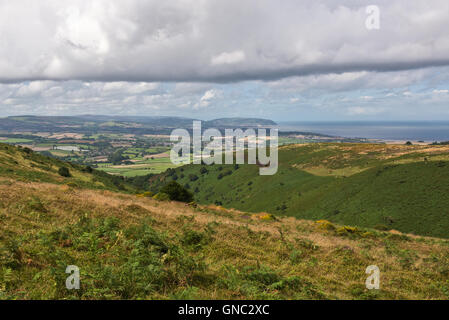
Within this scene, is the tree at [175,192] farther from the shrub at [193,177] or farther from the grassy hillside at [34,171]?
the shrub at [193,177]

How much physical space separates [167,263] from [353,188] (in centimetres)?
7639

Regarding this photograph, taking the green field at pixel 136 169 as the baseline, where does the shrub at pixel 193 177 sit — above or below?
below

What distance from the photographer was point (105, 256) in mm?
9188

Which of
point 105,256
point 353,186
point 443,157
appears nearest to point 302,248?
point 105,256

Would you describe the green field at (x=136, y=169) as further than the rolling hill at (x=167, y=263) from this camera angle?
Yes

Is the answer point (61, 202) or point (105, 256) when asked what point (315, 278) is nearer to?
point (105, 256)

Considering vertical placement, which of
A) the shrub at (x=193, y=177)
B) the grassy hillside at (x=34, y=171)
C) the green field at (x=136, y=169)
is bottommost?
the shrub at (x=193, y=177)

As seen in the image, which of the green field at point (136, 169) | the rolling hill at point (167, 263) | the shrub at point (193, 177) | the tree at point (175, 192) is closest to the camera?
the rolling hill at point (167, 263)

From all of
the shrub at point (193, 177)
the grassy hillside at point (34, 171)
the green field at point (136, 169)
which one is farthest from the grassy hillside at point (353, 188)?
the green field at point (136, 169)

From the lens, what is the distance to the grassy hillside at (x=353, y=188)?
55812mm

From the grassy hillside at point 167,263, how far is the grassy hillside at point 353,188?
31668 millimetres

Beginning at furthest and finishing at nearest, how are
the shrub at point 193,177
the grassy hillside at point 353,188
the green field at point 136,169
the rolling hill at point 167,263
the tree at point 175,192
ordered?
the green field at point 136,169 → the shrub at point 193,177 → the grassy hillside at point 353,188 → the tree at point 175,192 → the rolling hill at point 167,263

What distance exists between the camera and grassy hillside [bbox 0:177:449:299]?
6723 millimetres
